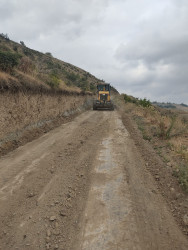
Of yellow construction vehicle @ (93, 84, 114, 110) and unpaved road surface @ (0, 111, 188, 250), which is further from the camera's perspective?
yellow construction vehicle @ (93, 84, 114, 110)

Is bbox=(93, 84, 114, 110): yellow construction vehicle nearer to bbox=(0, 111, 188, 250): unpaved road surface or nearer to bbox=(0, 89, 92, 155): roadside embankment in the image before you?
bbox=(0, 89, 92, 155): roadside embankment

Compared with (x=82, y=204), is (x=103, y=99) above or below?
above

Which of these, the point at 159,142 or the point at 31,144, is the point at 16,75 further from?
the point at 159,142

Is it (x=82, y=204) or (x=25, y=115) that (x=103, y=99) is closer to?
(x=25, y=115)

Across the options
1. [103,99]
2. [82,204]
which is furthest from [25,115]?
[103,99]

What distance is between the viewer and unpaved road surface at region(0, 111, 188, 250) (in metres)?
2.72

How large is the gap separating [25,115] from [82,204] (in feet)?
20.7

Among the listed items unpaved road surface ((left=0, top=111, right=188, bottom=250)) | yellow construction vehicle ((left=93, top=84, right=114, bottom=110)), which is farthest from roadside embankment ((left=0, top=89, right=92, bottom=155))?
yellow construction vehicle ((left=93, top=84, right=114, bottom=110))

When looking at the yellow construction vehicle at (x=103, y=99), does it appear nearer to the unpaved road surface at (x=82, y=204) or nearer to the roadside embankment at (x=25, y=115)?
the roadside embankment at (x=25, y=115)

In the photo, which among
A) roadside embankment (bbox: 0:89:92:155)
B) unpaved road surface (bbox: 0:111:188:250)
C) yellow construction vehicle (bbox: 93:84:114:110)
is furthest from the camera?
yellow construction vehicle (bbox: 93:84:114:110)

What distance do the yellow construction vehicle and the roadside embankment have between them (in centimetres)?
935

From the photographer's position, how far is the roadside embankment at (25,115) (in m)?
7.07

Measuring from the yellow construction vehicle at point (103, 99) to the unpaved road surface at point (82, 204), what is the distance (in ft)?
52.3

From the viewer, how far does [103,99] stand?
23.5 meters
